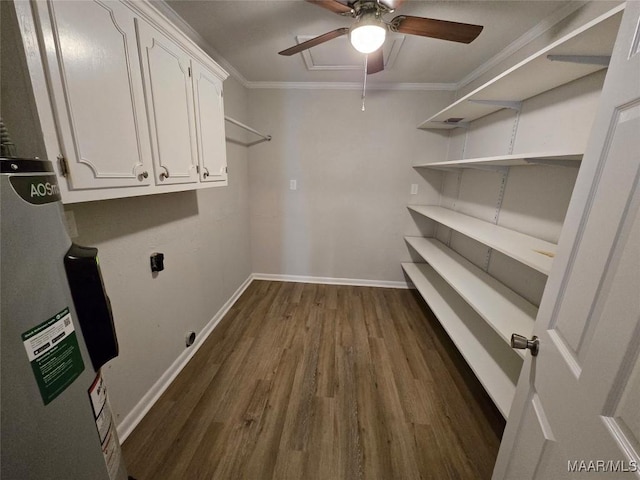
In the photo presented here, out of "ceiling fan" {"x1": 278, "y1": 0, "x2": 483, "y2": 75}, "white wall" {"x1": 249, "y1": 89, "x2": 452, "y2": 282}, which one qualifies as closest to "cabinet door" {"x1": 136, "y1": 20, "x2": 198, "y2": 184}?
"ceiling fan" {"x1": 278, "y1": 0, "x2": 483, "y2": 75}

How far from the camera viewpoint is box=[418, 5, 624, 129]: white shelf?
2.80ft

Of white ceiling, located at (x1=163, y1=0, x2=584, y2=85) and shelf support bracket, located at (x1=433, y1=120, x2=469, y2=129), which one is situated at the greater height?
white ceiling, located at (x1=163, y1=0, x2=584, y2=85)

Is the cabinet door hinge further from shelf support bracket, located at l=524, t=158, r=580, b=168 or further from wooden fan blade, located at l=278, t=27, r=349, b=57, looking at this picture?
shelf support bracket, located at l=524, t=158, r=580, b=168

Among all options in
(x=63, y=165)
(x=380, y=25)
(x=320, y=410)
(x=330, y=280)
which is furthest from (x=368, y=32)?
(x=330, y=280)

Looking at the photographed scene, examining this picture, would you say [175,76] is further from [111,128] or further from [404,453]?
[404,453]

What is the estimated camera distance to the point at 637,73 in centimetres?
49

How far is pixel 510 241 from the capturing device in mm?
1465

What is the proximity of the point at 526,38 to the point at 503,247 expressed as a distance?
157cm

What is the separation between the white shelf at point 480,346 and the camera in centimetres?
132

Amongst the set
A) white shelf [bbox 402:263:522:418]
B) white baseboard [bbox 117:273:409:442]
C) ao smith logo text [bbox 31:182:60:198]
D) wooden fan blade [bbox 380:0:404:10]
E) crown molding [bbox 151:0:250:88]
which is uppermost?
crown molding [bbox 151:0:250:88]

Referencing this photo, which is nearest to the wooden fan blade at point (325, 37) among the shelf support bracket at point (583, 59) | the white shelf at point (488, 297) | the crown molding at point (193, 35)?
the crown molding at point (193, 35)

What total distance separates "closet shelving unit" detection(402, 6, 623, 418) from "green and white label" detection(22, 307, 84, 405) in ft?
5.38

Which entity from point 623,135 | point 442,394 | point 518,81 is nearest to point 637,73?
point 623,135

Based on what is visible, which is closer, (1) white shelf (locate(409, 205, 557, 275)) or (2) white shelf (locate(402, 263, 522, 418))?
(1) white shelf (locate(409, 205, 557, 275))
